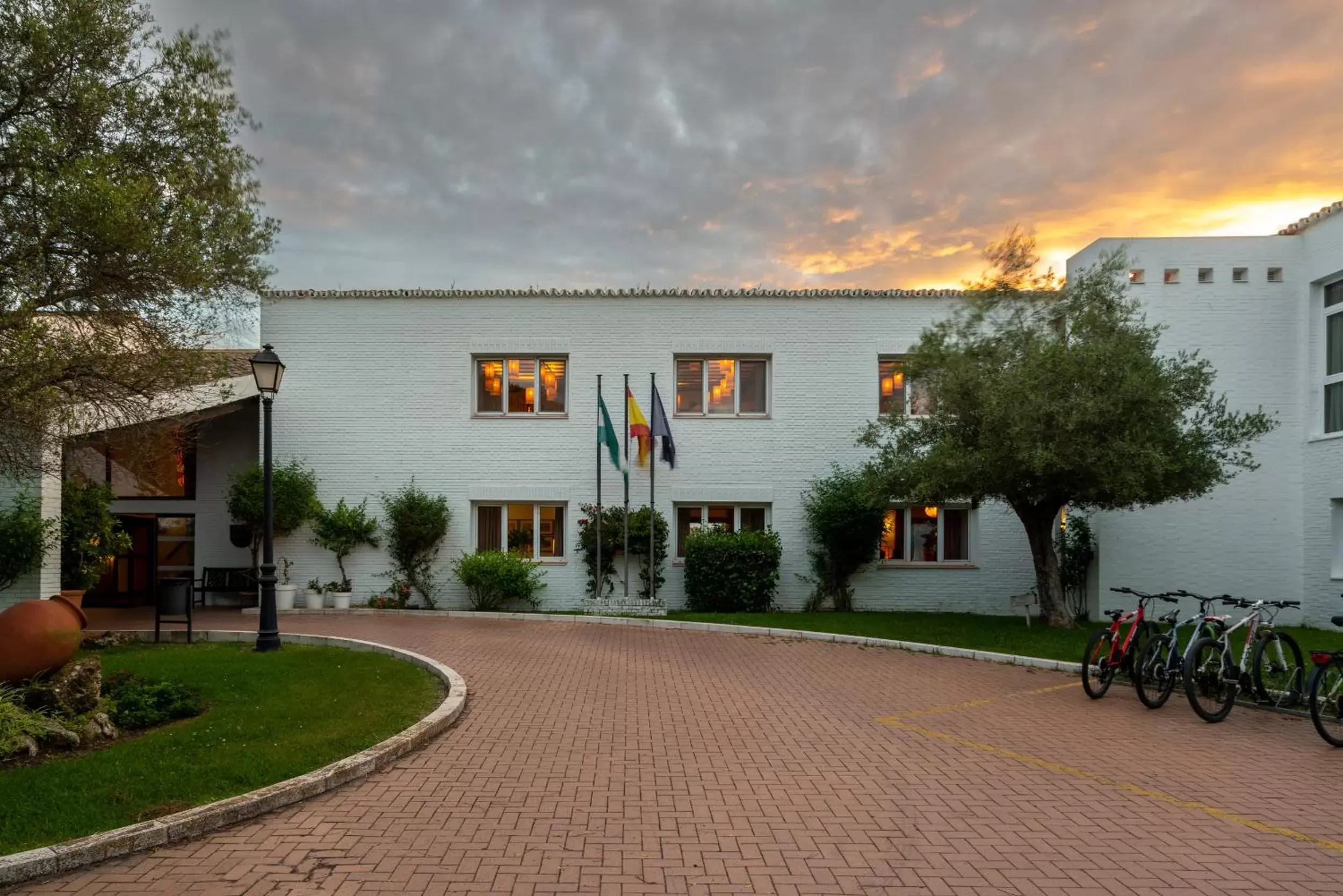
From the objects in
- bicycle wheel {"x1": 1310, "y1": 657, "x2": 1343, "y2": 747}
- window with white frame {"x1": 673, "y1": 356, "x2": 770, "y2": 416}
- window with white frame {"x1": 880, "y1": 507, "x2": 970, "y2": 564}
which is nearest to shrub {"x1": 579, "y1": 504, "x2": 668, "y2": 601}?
window with white frame {"x1": 673, "y1": 356, "x2": 770, "y2": 416}

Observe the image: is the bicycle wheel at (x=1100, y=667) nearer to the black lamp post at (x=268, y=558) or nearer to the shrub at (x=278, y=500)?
the black lamp post at (x=268, y=558)

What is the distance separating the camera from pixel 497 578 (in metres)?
17.4

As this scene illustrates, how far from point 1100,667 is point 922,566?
28.9 feet

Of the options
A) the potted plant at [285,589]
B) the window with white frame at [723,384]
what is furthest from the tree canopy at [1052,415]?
the potted plant at [285,589]

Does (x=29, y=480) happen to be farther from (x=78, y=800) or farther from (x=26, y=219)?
(x=78, y=800)

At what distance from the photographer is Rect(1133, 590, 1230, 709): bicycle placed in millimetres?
8789

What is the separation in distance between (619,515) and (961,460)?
7.37m

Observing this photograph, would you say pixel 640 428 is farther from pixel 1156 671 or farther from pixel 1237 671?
pixel 1237 671

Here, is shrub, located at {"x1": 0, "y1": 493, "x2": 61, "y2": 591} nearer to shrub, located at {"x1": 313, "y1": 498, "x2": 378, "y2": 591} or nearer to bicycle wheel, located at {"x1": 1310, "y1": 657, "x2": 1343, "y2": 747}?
shrub, located at {"x1": 313, "y1": 498, "x2": 378, "y2": 591}

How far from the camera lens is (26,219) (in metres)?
8.09

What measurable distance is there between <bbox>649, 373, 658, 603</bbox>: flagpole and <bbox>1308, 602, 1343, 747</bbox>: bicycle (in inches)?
442

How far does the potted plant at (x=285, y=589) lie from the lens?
696 inches

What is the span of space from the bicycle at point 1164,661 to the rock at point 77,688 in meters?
10.3

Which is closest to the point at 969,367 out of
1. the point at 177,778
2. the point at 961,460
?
the point at 961,460
